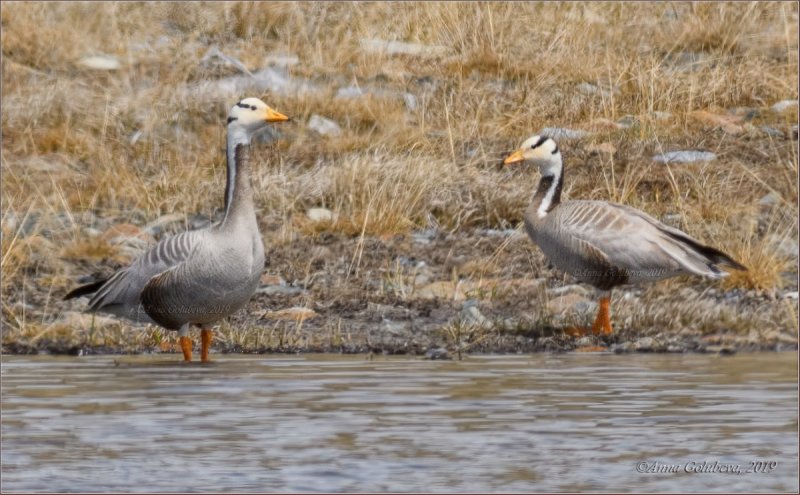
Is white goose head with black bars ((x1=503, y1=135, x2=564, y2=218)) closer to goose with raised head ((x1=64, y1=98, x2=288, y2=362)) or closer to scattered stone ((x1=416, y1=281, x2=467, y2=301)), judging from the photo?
scattered stone ((x1=416, y1=281, x2=467, y2=301))

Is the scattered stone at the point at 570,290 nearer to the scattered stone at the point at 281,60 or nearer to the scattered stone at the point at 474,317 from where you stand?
the scattered stone at the point at 474,317

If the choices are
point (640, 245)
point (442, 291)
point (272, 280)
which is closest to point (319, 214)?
point (272, 280)

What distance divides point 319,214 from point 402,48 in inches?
186

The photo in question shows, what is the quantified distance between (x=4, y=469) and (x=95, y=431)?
85cm

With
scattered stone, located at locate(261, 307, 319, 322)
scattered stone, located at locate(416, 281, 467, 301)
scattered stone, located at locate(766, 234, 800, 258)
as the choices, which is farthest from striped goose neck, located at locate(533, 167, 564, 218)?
scattered stone, located at locate(261, 307, 319, 322)

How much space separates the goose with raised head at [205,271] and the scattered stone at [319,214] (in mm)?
2729

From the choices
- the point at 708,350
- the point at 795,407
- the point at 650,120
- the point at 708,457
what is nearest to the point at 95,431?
the point at 708,457

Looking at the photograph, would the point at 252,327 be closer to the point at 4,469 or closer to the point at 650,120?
the point at 4,469

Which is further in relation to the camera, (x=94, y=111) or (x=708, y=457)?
(x=94, y=111)

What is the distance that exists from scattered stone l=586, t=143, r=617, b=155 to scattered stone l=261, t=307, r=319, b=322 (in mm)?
4088

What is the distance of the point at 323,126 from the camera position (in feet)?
49.9

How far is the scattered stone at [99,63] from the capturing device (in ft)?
56.5

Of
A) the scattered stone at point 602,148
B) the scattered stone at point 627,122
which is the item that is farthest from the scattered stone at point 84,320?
the scattered stone at point 627,122

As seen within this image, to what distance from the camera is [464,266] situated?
12.0 metres
